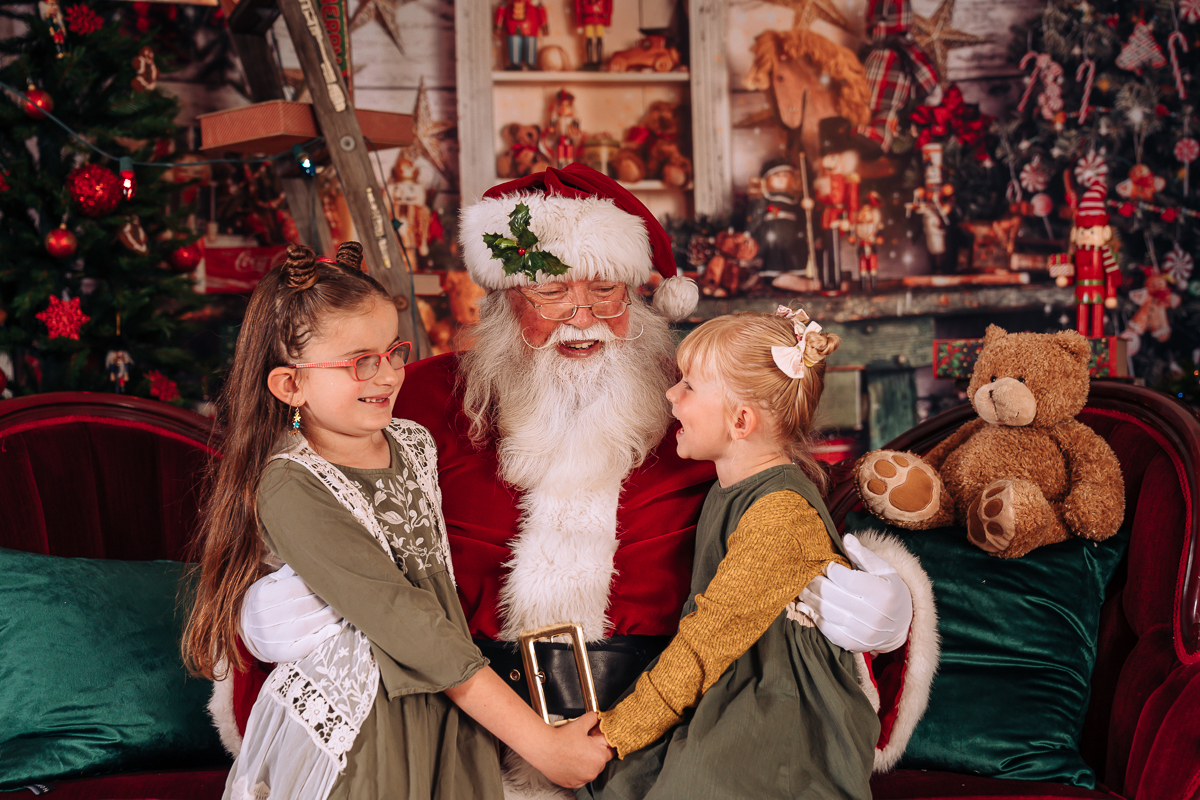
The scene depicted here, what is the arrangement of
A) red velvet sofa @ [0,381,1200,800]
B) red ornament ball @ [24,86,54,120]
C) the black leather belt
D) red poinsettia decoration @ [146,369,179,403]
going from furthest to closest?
red poinsettia decoration @ [146,369,179,403] → red ornament ball @ [24,86,54,120] → the black leather belt → red velvet sofa @ [0,381,1200,800]

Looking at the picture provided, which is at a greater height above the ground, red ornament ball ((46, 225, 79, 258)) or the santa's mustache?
red ornament ball ((46, 225, 79, 258))

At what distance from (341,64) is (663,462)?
89.1 inches

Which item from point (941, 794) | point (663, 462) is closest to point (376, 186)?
point (663, 462)

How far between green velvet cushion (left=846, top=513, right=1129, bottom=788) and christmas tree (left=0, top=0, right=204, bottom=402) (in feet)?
9.84

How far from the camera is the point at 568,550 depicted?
1.96 meters

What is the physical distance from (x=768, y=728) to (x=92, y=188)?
3114 mm

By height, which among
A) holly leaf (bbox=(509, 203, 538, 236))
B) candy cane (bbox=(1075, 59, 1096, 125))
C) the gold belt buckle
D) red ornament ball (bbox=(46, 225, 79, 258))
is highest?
candy cane (bbox=(1075, 59, 1096, 125))

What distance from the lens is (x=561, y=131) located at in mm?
4109

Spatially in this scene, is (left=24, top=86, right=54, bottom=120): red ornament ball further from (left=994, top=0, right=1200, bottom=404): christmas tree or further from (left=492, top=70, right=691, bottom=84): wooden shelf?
(left=994, top=0, right=1200, bottom=404): christmas tree

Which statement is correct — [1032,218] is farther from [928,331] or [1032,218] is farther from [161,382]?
[161,382]

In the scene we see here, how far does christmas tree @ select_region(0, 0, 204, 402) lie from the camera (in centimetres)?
312

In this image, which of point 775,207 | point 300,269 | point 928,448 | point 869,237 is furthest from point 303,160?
point 869,237

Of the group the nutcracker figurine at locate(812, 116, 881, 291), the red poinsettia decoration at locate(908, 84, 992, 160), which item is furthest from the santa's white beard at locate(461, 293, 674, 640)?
the red poinsettia decoration at locate(908, 84, 992, 160)

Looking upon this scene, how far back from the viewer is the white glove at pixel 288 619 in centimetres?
156
